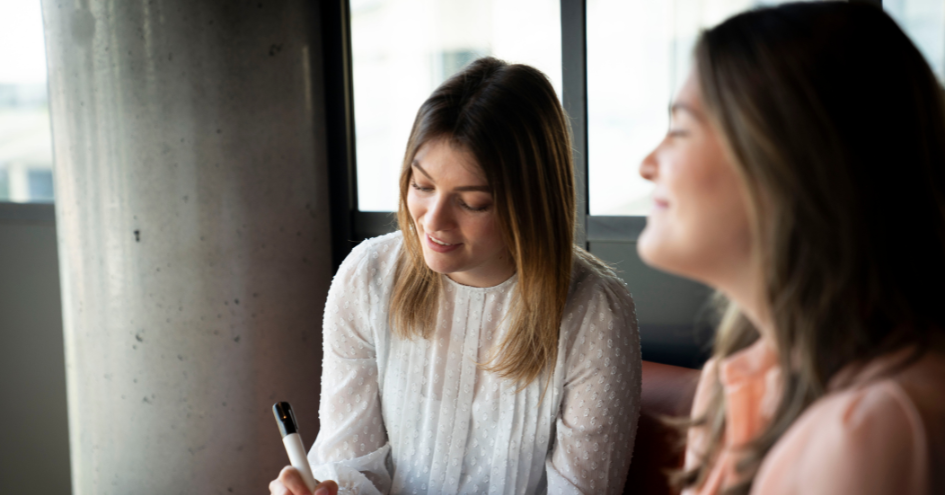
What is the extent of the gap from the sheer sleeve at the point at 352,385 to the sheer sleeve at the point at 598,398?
378 millimetres

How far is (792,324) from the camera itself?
21.8 inches

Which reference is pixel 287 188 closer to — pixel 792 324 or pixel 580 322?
pixel 580 322

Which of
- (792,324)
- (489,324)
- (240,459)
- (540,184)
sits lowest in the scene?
(240,459)

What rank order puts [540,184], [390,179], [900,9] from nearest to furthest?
[540,184], [900,9], [390,179]

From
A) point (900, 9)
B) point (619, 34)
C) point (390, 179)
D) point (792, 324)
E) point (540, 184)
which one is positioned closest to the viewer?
point (792, 324)

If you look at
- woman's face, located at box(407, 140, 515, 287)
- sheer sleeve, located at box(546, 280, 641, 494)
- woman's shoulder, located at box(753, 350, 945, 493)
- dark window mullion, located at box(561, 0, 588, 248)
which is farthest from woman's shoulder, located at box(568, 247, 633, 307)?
woman's shoulder, located at box(753, 350, 945, 493)

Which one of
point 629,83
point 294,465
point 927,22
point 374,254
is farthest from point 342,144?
point 927,22

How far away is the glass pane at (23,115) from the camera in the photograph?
2.60 metres

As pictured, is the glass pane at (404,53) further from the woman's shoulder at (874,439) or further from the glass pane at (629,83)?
the woman's shoulder at (874,439)

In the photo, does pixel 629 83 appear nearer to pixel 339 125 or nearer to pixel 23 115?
pixel 339 125

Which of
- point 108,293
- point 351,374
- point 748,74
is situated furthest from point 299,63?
point 748,74

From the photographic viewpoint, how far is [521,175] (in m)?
1.20

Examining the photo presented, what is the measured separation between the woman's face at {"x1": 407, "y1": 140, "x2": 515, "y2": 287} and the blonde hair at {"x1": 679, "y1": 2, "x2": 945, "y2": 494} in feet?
2.19

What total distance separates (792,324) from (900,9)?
1.11 m
